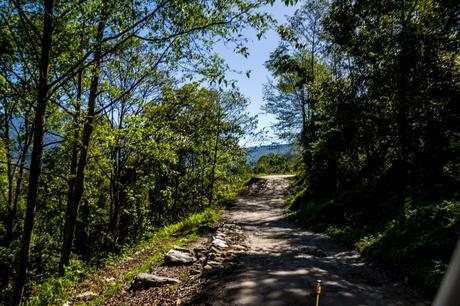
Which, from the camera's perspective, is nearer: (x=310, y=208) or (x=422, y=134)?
(x=422, y=134)

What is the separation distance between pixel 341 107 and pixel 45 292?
484 inches

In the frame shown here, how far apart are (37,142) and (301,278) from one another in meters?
5.92

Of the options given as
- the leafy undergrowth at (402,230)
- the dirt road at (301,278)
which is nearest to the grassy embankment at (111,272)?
the dirt road at (301,278)

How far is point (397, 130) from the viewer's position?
13.3 meters

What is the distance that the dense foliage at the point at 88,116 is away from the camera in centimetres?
682

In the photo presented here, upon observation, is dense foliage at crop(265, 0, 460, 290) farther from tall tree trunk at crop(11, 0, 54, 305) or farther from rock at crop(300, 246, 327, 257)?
tall tree trunk at crop(11, 0, 54, 305)

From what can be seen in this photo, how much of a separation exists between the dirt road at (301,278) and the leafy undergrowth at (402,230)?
0.42 metres

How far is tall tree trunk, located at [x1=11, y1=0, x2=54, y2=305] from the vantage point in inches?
262

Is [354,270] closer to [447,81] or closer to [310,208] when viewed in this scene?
[447,81]

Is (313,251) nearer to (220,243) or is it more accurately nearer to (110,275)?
(220,243)

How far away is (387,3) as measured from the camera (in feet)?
29.5

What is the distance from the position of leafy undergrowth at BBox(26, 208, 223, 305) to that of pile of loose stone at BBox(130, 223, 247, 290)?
607 mm

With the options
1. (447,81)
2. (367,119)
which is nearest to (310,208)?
(367,119)

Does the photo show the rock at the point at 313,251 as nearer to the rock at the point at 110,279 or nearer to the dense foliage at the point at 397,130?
the dense foliage at the point at 397,130
